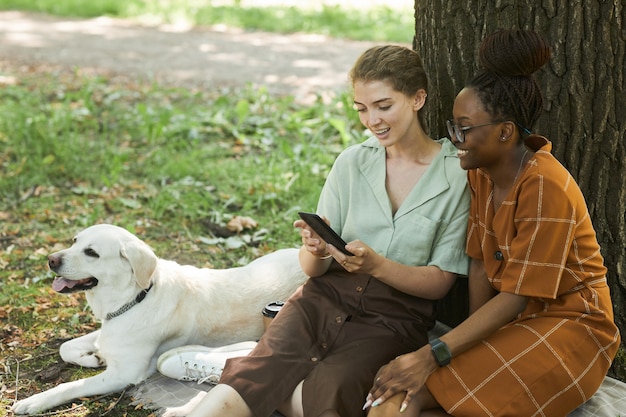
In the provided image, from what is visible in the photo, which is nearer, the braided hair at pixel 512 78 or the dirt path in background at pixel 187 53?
the braided hair at pixel 512 78

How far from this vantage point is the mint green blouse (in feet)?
11.3

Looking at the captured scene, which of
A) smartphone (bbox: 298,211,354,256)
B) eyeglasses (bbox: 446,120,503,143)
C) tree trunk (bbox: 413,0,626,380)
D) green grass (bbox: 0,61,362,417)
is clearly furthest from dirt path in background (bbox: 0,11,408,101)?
eyeglasses (bbox: 446,120,503,143)

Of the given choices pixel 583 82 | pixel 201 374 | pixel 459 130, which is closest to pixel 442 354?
pixel 459 130

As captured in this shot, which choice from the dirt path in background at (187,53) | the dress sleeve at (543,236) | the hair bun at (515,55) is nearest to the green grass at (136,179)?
the dirt path in background at (187,53)

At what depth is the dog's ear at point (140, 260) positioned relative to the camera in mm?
3777

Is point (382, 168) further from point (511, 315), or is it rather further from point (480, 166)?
point (511, 315)

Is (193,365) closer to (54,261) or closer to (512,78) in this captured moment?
(54,261)

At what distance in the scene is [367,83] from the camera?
339 centimetres

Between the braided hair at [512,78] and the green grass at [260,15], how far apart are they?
9140 mm

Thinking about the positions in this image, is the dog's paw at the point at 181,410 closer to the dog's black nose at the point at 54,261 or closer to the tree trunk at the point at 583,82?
the dog's black nose at the point at 54,261

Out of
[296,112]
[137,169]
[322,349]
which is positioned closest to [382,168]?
[322,349]

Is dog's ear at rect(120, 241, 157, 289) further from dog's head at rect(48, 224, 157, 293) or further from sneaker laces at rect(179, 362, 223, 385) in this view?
sneaker laces at rect(179, 362, 223, 385)

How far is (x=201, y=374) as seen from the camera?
3.79 metres

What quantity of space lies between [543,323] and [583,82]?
49.3 inches
